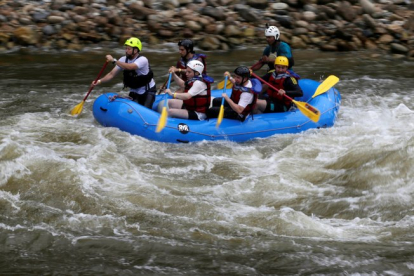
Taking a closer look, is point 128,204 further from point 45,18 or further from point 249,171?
point 45,18

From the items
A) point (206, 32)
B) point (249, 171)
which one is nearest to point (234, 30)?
point (206, 32)

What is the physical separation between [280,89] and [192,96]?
1.26 m

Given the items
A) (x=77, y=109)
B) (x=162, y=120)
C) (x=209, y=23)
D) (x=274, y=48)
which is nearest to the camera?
(x=162, y=120)

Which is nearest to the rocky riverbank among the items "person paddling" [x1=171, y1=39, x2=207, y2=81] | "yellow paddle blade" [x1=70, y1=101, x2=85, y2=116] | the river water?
the river water

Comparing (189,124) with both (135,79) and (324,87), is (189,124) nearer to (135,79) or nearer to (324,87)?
(135,79)

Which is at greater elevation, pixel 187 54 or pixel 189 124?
pixel 187 54

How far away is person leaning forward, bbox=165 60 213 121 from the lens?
858cm

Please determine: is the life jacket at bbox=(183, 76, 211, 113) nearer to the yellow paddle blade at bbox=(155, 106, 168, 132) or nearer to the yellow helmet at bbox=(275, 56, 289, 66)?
the yellow paddle blade at bbox=(155, 106, 168, 132)

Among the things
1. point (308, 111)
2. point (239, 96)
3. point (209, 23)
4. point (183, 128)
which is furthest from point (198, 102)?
point (209, 23)

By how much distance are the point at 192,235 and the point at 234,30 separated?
909cm

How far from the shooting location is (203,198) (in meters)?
6.95

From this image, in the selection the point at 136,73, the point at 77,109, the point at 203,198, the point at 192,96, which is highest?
the point at 136,73

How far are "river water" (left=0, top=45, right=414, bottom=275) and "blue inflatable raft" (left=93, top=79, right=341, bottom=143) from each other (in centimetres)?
12

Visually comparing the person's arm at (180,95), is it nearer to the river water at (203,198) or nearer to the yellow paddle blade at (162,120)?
the yellow paddle blade at (162,120)
